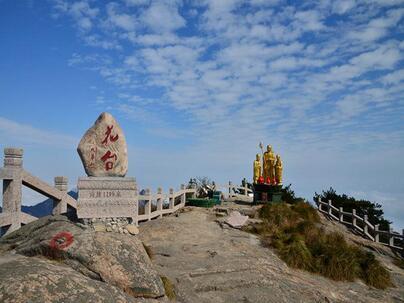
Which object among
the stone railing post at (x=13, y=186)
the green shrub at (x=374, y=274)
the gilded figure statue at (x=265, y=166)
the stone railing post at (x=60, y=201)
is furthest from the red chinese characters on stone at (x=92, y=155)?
the gilded figure statue at (x=265, y=166)

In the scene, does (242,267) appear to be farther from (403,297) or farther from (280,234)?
(403,297)

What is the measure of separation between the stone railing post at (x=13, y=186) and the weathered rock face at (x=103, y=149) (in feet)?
4.82

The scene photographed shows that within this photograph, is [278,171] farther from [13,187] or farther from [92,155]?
[13,187]

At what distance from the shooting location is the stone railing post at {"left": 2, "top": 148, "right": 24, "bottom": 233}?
352 inches

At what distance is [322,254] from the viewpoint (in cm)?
1167

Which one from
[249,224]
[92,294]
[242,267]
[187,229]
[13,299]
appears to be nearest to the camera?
[13,299]

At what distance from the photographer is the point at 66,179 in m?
11.7

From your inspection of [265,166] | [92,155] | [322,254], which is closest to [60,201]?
[92,155]

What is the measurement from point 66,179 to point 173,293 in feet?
19.1

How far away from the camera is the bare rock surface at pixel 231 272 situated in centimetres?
820

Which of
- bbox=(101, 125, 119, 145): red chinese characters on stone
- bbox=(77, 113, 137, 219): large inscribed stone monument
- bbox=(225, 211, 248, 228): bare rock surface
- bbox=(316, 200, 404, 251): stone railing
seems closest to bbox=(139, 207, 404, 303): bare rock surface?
bbox=(225, 211, 248, 228): bare rock surface

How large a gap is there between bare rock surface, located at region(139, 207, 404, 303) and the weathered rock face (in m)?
2.62

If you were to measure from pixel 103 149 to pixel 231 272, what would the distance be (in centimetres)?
435

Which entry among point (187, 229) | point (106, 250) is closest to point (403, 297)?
point (187, 229)
